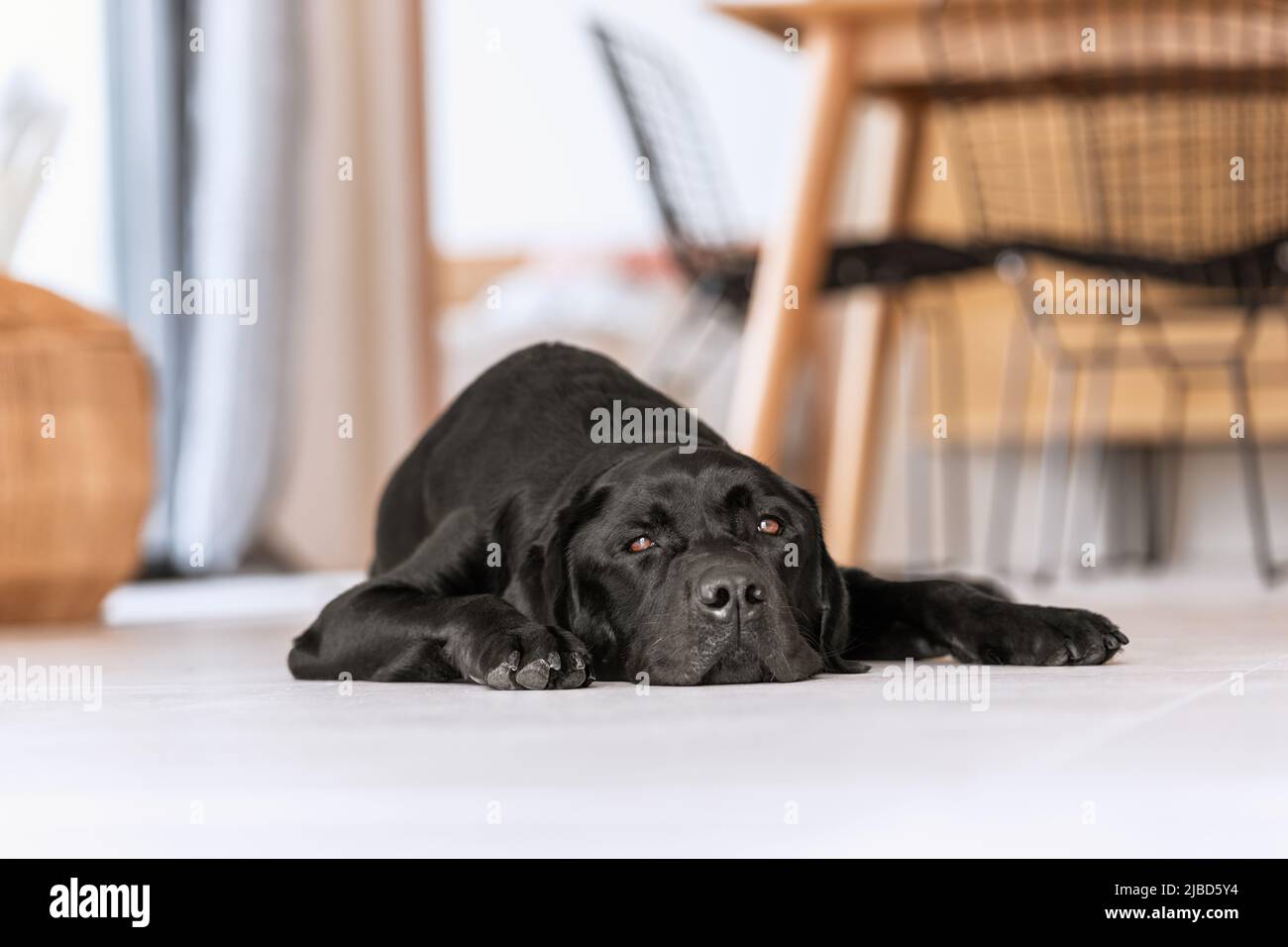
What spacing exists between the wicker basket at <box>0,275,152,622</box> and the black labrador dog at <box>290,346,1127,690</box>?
1380 mm

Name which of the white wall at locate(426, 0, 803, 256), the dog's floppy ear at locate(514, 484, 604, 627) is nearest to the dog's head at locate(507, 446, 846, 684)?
the dog's floppy ear at locate(514, 484, 604, 627)

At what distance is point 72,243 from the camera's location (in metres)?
5.35

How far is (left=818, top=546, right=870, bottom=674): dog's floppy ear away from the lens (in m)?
2.22

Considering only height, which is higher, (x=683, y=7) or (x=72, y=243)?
(x=683, y=7)

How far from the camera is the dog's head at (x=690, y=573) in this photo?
1969mm

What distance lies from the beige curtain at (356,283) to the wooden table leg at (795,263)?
7.25ft

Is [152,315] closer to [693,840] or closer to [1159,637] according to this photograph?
[1159,637]

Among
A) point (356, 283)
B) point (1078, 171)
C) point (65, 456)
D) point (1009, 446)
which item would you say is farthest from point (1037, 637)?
point (356, 283)

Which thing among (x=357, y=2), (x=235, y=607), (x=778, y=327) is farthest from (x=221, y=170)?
(x=778, y=327)

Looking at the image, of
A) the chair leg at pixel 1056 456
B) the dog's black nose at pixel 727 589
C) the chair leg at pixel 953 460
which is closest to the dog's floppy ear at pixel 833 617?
the dog's black nose at pixel 727 589

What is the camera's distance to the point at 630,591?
2068 millimetres

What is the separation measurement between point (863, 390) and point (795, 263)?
1.05m

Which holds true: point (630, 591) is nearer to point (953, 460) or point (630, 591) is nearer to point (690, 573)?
point (690, 573)
